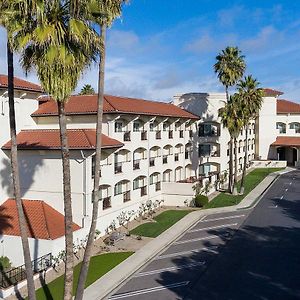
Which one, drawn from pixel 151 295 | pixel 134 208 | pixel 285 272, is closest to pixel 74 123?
pixel 134 208

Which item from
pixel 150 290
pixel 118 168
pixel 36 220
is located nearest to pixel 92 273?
pixel 150 290

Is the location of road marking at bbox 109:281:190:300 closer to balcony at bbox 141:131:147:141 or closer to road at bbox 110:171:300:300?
road at bbox 110:171:300:300

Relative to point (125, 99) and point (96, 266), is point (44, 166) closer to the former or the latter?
point (96, 266)

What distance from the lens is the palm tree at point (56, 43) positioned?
1431cm

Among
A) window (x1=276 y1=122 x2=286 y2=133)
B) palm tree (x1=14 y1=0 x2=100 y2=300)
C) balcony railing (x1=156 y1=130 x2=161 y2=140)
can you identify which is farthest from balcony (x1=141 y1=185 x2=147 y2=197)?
window (x1=276 y1=122 x2=286 y2=133)

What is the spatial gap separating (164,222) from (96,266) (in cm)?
1173

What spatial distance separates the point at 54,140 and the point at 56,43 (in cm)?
1702

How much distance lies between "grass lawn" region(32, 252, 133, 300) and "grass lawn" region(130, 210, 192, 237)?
533 cm

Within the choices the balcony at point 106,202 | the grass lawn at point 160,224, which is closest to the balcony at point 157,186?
the grass lawn at point 160,224

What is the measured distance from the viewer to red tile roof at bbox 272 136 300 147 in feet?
241

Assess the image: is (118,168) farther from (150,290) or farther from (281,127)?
(281,127)

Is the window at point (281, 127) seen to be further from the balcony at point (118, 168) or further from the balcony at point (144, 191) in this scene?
the balcony at point (118, 168)

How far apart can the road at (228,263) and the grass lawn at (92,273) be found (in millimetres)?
1969

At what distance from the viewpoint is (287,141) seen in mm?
74625
